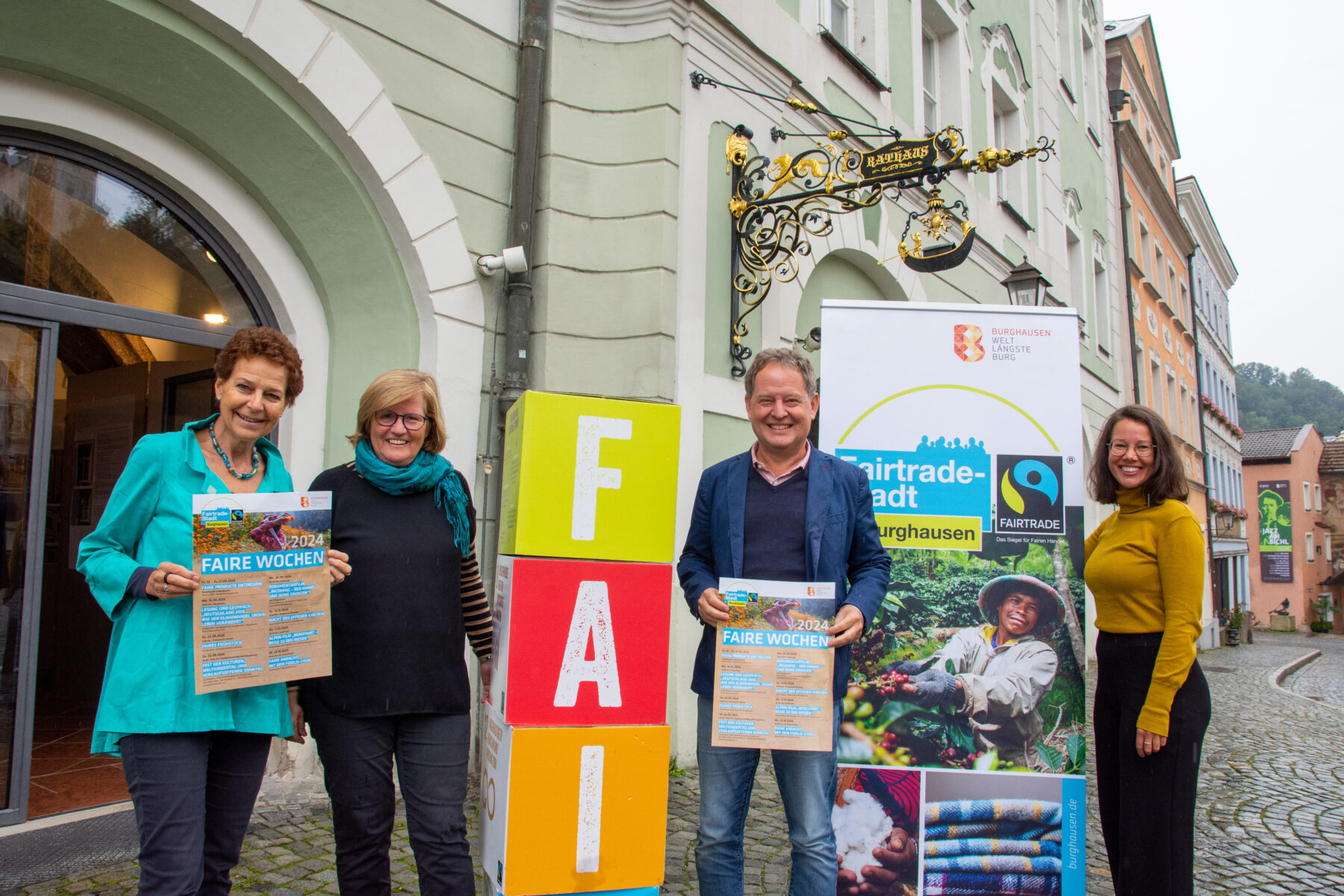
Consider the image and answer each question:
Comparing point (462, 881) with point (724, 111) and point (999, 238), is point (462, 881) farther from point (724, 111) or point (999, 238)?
point (999, 238)

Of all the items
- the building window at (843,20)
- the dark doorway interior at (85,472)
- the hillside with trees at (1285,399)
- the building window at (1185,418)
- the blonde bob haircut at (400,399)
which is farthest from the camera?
the hillside with trees at (1285,399)

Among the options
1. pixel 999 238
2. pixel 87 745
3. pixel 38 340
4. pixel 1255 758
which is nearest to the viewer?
pixel 38 340

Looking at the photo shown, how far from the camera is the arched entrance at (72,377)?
358 cm

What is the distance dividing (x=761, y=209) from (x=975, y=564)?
118 inches

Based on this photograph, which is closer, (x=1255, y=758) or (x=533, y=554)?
(x=533, y=554)

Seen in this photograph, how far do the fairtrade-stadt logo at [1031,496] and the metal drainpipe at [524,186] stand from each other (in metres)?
2.51

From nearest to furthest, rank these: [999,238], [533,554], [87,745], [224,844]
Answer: [224,844]
[533,554]
[87,745]
[999,238]

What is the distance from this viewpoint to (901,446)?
11.1 feet

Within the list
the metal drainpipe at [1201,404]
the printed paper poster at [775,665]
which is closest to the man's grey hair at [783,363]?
the printed paper poster at [775,665]

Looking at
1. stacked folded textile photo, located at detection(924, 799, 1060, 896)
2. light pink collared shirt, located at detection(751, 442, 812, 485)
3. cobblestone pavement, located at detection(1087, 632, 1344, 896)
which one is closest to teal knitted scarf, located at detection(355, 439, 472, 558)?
light pink collared shirt, located at detection(751, 442, 812, 485)

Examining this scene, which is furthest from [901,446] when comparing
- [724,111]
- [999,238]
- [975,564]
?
[999,238]

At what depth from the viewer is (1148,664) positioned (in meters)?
2.71

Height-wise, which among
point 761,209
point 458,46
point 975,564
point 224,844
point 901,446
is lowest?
point 224,844

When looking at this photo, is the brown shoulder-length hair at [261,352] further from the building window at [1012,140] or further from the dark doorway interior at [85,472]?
the building window at [1012,140]
